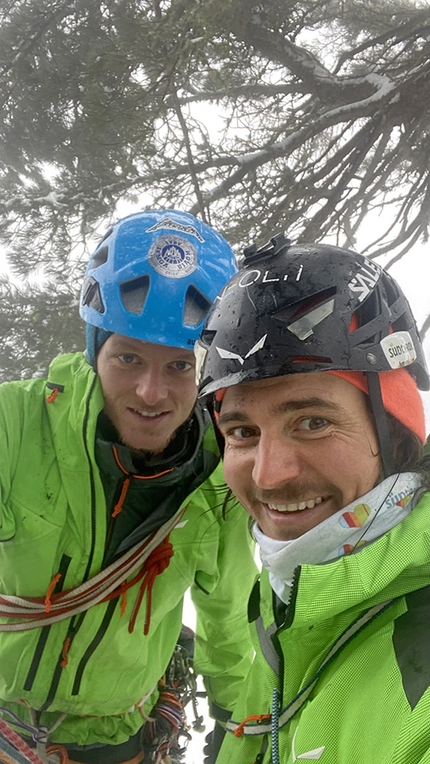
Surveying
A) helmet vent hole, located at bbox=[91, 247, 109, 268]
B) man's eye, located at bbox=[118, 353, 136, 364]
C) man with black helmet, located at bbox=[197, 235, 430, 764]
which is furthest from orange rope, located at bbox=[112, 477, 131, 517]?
helmet vent hole, located at bbox=[91, 247, 109, 268]

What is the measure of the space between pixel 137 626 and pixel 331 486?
43.7 inches

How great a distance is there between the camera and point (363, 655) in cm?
83

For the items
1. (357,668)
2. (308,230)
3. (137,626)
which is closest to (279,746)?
(357,668)

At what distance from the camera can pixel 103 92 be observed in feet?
10.5

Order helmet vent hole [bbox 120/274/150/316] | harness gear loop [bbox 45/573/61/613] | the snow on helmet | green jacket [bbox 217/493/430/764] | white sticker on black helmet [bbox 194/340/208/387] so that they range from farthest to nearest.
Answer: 1. helmet vent hole [bbox 120/274/150/316]
2. harness gear loop [bbox 45/573/61/613]
3. white sticker on black helmet [bbox 194/340/208/387]
4. the snow on helmet
5. green jacket [bbox 217/493/430/764]

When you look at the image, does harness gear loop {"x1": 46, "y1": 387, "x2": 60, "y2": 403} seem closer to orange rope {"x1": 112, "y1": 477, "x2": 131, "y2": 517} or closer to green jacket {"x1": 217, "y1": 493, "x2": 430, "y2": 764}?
orange rope {"x1": 112, "y1": 477, "x2": 131, "y2": 517}

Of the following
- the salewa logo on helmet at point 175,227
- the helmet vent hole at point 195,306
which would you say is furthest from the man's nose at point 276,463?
the salewa logo on helmet at point 175,227

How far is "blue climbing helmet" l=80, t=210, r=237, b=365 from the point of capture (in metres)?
1.69

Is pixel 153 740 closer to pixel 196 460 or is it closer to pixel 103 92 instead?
pixel 196 460

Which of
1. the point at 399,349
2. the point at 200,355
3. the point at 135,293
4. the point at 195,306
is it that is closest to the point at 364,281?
the point at 399,349

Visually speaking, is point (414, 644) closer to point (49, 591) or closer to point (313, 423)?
point (313, 423)

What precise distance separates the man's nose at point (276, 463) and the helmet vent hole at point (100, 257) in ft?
3.68

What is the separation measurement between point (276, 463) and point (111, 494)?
789 millimetres

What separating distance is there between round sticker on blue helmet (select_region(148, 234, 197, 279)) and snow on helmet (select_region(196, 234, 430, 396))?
536 mm
